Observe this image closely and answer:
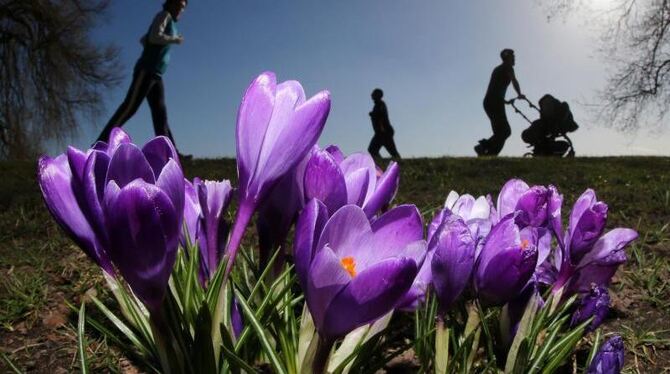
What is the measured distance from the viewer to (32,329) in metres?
2.00

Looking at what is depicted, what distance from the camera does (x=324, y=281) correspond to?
0.64m

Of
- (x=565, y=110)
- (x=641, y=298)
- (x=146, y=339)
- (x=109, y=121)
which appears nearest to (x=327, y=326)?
(x=146, y=339)

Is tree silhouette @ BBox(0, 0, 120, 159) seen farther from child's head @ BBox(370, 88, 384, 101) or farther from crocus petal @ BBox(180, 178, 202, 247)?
crocus petal @ BBox(180, 178, 202, 247)

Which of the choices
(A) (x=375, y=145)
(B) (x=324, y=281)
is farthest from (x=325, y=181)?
(A) (x=375, y=145)

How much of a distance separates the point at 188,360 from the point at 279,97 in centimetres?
39

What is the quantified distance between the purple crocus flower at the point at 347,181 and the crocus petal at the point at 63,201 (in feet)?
1.01

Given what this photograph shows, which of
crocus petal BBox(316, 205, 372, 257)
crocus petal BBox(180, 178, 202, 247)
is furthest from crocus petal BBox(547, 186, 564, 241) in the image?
crocus petal BBox(180, 178, 202, 247)

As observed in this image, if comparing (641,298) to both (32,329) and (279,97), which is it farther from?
(32,329)

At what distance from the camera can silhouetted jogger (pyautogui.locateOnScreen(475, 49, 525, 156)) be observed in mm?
13891

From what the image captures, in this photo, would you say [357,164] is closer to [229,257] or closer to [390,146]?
[229,257]

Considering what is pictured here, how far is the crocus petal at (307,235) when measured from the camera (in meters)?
0.67

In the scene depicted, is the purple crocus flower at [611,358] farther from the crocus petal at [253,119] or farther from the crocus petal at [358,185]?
the crocus petal at [253,119]

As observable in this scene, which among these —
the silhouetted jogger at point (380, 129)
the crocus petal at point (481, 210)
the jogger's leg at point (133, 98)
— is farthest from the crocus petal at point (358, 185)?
the silhouetted jogger at point (380, 129)

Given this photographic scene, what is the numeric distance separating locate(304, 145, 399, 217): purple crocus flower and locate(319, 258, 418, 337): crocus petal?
0.65 ft
